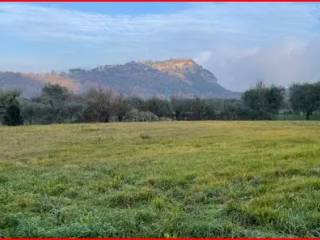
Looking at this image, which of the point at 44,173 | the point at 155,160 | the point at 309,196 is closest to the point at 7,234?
the point at 309,196

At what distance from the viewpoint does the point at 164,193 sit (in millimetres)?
11016

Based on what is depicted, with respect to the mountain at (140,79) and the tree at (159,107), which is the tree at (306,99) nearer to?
the tree at (159,107)

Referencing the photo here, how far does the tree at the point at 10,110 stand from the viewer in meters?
53.5

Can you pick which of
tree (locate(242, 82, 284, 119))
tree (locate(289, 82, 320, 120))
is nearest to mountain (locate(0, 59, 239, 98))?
tree (locate(242, 82, 284, 119))

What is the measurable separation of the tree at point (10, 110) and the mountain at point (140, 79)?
77.5 meters

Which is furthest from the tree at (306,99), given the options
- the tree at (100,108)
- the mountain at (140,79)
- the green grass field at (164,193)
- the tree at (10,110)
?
the mountain at (140,79)

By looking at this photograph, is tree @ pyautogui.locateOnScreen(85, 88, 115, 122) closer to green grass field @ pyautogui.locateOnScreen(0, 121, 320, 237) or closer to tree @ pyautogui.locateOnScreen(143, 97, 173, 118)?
tree @ pyautogui.locateOnScreen(143, 97, 173, 118)

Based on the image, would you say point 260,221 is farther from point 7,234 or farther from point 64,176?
point 64,176

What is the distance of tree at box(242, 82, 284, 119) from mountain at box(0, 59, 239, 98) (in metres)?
54.5

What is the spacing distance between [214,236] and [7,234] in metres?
2.62

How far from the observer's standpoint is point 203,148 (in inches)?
798

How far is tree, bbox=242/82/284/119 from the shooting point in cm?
7681

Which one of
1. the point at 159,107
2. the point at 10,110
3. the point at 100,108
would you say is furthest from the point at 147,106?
the point at 10,110

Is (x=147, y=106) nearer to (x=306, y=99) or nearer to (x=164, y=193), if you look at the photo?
(x=306, y=99)
